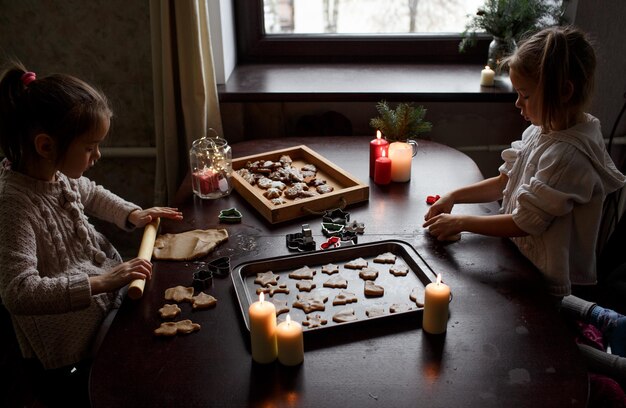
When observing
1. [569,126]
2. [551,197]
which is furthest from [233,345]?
[569,126]

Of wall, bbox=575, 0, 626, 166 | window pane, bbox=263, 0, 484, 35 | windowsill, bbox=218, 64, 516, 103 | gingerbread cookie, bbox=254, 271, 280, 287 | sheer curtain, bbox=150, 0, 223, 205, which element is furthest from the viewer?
window pane, bbox=263, 0, 484, 35

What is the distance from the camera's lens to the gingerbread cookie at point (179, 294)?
1.33 metres

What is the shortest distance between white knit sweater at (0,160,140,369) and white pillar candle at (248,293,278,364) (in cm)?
45

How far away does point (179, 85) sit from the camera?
229cm

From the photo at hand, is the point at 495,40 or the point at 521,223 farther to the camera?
the point at 495,40

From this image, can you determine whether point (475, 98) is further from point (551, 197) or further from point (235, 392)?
point (235, 392)

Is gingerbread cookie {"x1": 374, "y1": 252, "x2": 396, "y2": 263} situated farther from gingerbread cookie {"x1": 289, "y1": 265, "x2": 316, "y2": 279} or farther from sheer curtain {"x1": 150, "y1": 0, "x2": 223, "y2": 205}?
sheer curtain {"x1": 150, "y1": 0, "x2": 223, "y2": 205}

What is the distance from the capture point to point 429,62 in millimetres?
2807

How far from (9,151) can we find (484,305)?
3.87 feet

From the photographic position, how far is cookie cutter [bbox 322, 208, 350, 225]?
1.65 meters

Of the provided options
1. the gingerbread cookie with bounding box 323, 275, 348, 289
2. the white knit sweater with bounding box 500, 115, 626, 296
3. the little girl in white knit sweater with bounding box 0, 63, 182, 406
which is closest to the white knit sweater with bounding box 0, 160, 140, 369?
the little girl in white knit sweater with bounding box 0, 63, 182, 406

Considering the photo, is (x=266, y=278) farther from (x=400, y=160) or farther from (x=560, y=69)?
(x=560, y=69)

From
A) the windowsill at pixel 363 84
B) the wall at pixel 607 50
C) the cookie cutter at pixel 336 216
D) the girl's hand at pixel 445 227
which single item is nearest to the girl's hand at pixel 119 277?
the cookie cutter at pixel 336 216

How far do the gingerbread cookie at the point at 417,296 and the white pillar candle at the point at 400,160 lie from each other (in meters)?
0.59
